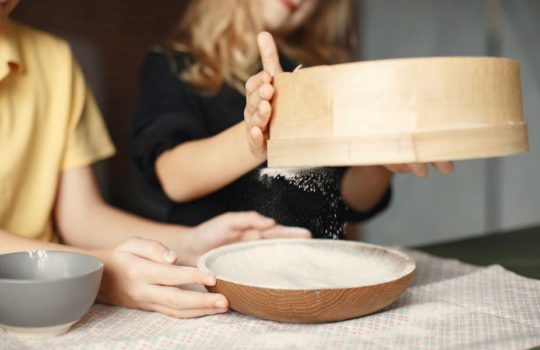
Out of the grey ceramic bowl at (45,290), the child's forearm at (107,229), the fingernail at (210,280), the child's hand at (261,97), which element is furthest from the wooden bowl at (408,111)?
the child's forearm at (107,229)

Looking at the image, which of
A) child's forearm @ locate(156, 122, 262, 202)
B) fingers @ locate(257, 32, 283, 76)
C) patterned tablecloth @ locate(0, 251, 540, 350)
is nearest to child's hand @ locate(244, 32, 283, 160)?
fingers @ locate(257, 32, 283, 76)

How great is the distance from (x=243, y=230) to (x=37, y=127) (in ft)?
1.29

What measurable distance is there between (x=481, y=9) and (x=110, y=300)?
7.69 ft

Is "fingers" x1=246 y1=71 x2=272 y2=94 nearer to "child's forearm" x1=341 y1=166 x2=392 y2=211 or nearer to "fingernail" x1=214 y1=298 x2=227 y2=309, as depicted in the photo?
"fingernail" x1=214 y1=298 x2=227 y2=309

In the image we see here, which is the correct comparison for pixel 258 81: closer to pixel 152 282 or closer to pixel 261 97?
pixel 261 97

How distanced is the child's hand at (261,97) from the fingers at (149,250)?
18 cm

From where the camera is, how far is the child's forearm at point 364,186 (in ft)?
4.08

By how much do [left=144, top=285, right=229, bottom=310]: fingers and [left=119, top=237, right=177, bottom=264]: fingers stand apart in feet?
0.12

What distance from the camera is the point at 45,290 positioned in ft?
2.11

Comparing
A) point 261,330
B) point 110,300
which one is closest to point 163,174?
point 110,300

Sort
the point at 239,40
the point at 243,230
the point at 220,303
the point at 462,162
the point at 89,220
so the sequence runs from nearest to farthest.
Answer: the point at 220,303, the point at 243,230, the point at 89,220, the point at 239,40, the point at 462,162

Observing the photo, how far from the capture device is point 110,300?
82 cm

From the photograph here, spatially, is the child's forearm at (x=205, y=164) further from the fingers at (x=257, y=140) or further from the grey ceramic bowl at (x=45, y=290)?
the grey ceramic bowl at (x=45, y=290)

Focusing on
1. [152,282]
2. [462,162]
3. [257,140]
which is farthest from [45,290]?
[462,162]
